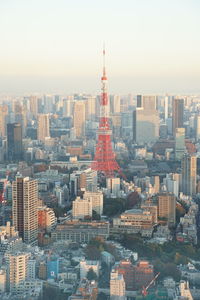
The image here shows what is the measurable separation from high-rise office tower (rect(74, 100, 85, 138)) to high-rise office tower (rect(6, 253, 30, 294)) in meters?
8.98

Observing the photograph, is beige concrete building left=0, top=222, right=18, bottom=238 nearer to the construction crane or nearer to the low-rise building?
the low-rise building

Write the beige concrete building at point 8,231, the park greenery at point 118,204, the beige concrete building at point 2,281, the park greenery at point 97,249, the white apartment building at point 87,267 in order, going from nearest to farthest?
the beige concrete building at point 2,281, the white apartment building at point 87,267, the park greenery at point 97,249, the beige concrete building at point 8,231, the park greenery at point 118,204

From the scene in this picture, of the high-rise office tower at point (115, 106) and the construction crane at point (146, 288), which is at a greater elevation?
the high-rise office tower at point (115, 106)

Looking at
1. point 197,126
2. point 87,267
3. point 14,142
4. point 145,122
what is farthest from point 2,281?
point 145,122

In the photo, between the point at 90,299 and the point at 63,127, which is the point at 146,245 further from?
the point at 63,127

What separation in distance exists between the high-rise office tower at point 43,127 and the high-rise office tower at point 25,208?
23.4 feet

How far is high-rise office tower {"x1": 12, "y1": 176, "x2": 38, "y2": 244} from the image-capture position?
A: 251 inches

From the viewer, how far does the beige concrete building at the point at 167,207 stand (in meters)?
7.25

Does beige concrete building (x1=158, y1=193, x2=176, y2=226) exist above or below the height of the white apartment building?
above

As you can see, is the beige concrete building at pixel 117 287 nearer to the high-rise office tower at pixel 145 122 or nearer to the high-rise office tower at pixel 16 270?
the high-rise office tower at pixel 16 270

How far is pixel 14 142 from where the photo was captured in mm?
12492

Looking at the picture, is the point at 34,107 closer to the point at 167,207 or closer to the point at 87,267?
the point at 167,207

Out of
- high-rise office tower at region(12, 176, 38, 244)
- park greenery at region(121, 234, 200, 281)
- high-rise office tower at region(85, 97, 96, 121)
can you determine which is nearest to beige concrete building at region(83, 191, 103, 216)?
high-rise office tower at region(12, 176, 38, 244)

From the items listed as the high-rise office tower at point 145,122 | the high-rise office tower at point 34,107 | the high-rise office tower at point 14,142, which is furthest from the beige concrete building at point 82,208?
the high-rise office tower at point 145,122
